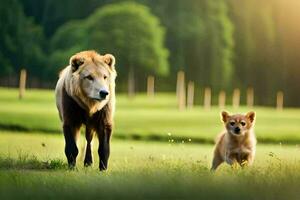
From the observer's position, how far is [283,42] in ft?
24.9

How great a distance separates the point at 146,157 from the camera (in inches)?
240

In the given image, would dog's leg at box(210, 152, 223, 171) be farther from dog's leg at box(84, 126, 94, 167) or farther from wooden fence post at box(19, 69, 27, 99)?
wooden fence post at box(19, 69, 27, 99)

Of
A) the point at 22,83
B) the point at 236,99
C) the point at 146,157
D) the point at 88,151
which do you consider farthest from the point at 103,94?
the point at 236,99

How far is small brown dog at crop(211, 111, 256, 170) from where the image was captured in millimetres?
5520

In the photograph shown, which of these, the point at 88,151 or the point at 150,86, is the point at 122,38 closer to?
the point at 150,86

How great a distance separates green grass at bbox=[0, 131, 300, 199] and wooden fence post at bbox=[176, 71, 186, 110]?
6.50ft

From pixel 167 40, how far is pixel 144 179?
2.70 metres

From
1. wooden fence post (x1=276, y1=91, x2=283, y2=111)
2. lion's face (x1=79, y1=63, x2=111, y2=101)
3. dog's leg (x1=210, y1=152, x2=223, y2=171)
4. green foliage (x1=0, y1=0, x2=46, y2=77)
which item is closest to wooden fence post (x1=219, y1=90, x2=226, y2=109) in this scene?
wooden fence post (x1=276, y1=91, x2=283, y2=111)

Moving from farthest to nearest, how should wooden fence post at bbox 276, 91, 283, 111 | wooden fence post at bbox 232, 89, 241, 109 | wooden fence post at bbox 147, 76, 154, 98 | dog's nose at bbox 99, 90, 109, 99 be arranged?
wooden fence post at bbox 147, 76, 154, 98
wooden fence post at bbox 232, 89, 241, 109
wooden fence post at bbox 276, 91, 283, 111
dog's nose at bbox 99, 90, 109, 99

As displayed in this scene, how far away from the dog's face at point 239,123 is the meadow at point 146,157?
0.66 ft

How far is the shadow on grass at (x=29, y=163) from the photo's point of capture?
5.60 meters

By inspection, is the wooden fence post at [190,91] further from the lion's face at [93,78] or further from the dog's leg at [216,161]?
the lion's face at [93,78]

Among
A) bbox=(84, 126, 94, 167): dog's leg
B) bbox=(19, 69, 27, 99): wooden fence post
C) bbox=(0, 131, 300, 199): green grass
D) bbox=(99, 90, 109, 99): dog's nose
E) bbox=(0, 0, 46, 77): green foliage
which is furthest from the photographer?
bbox=(19, 69, 27, 99): wooden fence post

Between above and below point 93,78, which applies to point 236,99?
below
